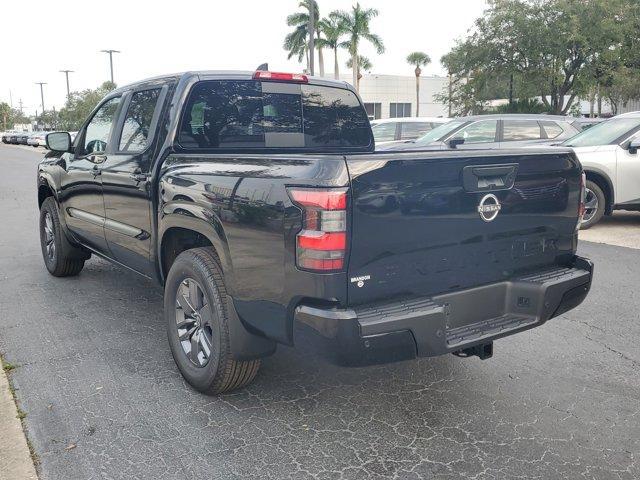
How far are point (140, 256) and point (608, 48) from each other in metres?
31.6

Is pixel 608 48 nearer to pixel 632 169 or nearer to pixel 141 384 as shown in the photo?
pixel 632 169

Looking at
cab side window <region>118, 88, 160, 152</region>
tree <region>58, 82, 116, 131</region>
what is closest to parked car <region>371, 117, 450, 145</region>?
cab side window <region>118, 88, 160, 152</region>

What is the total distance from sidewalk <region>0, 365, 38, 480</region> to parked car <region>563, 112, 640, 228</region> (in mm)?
7745

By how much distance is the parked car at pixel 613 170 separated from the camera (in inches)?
339

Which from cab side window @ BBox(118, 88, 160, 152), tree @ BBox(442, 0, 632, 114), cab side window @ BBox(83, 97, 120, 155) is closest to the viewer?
cab side window @ BBox(118, 88, 160, 152)

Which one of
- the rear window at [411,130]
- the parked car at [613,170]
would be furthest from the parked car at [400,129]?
the parked car at [613,170]

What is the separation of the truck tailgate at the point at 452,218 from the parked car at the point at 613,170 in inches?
227

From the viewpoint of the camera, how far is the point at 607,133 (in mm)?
9164

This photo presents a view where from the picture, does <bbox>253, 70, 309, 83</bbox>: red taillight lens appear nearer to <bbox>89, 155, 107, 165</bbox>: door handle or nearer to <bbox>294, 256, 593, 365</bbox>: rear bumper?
<bbox>89, 155, 107, 165</bbox>: door handle

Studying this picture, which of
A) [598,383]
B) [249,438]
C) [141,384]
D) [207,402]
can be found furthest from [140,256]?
[598,383]

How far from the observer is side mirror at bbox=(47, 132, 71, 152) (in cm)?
554

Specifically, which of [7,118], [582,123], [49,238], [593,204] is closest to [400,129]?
[582,123]

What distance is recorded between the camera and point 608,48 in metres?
30.2

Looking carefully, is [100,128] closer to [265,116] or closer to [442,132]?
[265,116]
